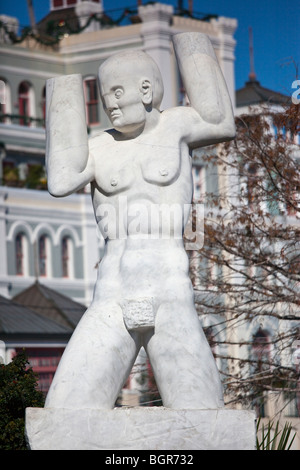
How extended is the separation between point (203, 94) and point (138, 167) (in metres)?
0.74

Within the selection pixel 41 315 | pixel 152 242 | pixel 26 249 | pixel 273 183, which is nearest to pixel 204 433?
pixel 152 242

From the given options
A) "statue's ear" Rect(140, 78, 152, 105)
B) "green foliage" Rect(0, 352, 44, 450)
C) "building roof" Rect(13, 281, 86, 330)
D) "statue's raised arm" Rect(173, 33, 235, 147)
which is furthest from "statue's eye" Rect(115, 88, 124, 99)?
"building roof" Rect(13, 281, 86, 330)

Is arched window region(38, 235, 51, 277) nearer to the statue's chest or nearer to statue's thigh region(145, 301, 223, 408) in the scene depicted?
the statue's chest

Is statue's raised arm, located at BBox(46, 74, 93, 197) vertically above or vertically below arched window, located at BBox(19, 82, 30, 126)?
below

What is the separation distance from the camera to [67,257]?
46.5 metres

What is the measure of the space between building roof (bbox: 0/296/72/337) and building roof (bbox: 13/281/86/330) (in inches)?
19.7

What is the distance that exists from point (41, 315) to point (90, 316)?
33.0 meters

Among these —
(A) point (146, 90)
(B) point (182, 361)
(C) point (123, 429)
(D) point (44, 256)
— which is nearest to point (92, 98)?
(D) point (44, 256)

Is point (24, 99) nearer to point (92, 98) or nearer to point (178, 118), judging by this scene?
point (92, 98)

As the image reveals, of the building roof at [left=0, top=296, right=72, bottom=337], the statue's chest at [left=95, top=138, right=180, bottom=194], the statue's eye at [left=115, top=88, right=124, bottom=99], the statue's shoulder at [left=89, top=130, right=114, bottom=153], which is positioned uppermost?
the statue's eye at [left=115, top=88, right=124, bottom=99]

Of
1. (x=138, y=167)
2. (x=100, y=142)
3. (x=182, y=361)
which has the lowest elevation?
(x=182, y=361)

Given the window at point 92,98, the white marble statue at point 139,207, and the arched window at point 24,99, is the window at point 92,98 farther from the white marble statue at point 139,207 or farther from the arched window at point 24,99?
the white marble statue at point 139,207

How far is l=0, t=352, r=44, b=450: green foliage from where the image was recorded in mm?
12703

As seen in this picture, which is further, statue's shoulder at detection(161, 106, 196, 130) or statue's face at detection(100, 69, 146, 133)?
statue's shoulder at detection(161, 106, 196, 130)
